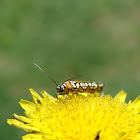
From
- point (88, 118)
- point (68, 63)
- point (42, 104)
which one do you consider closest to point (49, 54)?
point (68, 63)

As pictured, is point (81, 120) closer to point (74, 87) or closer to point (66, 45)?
point (74, 87)

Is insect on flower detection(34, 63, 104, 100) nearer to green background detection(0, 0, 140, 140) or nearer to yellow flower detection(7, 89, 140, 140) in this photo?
yellow flower detection(7, 89, 140, 140)

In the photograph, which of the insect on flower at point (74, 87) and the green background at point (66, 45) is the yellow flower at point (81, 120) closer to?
the insect on flower at point (74, 87)

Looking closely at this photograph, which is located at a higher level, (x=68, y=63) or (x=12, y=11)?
(x=12, y=11)

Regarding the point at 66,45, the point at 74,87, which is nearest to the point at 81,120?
the point at 74,87

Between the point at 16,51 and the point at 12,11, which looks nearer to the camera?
the point at 16,51

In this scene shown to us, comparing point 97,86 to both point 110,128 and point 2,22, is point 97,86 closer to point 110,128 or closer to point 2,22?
point 110,128
